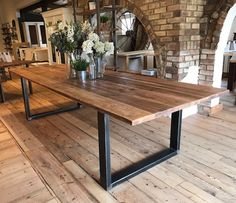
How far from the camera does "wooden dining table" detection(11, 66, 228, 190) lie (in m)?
1.44

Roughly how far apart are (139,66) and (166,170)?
3707mm

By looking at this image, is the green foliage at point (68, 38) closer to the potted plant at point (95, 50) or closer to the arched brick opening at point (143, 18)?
the potted plant at point (95, 50)

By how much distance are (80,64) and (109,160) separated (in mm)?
1114

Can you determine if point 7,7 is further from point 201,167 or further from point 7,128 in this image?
point 201,167

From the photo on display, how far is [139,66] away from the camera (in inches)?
215

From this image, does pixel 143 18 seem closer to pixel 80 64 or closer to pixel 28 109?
pixel 80 64

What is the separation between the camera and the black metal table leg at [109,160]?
172 cm

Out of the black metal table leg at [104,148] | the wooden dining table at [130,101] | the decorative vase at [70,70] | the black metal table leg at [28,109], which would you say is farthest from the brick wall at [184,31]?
the black metal table leg at [104,148]

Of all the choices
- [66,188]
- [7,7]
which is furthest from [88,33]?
[7,7]

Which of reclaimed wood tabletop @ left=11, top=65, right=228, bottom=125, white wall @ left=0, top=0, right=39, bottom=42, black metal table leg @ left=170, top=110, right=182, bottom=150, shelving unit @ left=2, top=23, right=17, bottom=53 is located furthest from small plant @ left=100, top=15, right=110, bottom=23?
shelving unit @ left=2, top=23, right=17, bottom=53

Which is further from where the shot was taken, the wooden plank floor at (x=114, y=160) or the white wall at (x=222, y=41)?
the white wall at (x=222, y=41)

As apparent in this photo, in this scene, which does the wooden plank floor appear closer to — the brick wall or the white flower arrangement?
the brick wall

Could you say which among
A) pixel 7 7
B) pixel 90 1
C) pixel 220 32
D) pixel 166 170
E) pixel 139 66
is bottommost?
pixel 166 170

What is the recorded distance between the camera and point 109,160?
1785mm
